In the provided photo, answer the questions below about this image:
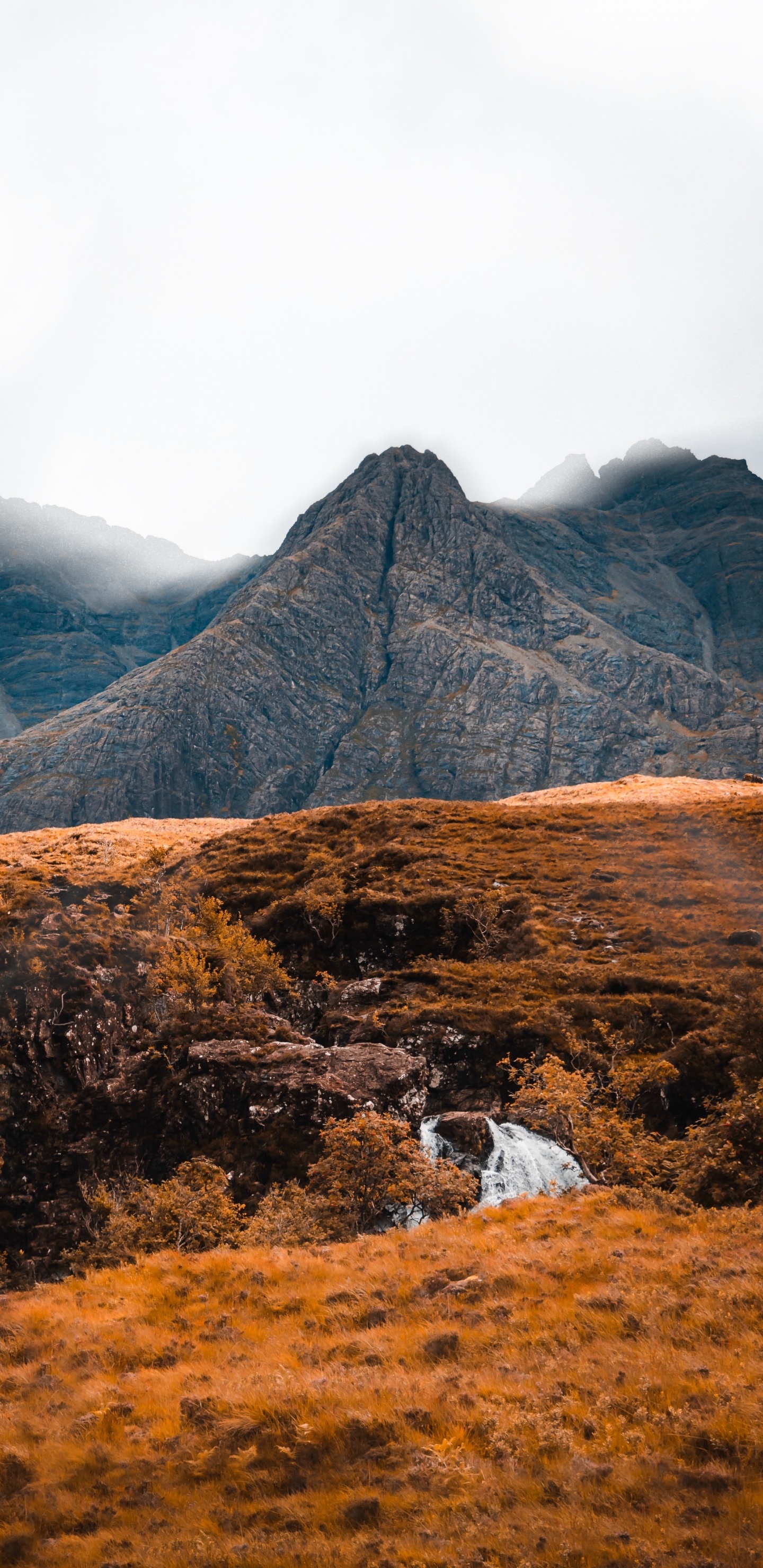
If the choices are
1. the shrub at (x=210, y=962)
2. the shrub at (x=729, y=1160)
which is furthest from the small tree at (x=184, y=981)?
the shrub at (x=729, y=1160)

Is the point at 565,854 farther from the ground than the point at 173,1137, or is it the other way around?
the point at 565,854

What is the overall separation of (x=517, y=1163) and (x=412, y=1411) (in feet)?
79.3

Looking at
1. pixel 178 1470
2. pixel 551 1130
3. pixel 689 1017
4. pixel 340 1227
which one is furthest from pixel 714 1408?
pixel 689 1017

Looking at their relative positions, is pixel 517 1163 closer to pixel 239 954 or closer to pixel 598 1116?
pixel 598 1116

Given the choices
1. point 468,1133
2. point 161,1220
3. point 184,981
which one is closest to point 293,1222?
point 161,1220

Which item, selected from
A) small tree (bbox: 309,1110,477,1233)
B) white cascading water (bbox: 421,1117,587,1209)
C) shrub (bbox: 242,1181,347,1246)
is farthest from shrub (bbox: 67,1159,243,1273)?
white cascading water (bbox: 421,1117,587,1209)

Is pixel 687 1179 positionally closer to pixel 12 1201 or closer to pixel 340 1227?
pixel 340 1227

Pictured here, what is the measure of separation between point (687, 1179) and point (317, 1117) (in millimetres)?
17652

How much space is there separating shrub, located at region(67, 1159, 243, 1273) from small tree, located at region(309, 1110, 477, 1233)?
4.03 m

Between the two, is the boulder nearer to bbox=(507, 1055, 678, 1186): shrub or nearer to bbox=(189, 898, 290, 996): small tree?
bbox=(507, 1055, 678, 1186): shrub

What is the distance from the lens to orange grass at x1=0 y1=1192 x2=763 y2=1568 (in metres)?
13.4

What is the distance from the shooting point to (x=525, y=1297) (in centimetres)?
2150

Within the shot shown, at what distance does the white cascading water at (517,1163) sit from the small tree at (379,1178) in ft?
10.7

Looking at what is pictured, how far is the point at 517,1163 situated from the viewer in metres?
39.6
